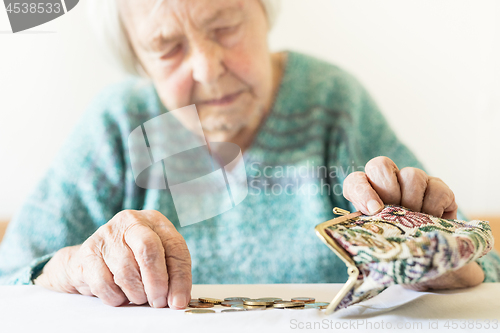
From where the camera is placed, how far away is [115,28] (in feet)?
1.76

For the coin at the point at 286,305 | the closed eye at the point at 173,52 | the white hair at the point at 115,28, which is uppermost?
the white hair at the point at 115,28

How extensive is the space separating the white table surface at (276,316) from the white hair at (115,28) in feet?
1.08

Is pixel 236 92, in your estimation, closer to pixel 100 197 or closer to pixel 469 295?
pixel 100 197

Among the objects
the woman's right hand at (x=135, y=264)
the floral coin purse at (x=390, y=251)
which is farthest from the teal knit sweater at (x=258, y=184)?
the floral coin purse at (x=390, y=251)

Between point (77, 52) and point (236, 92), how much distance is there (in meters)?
0.25

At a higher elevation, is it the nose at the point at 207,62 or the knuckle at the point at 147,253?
the nose at the point at 207,62

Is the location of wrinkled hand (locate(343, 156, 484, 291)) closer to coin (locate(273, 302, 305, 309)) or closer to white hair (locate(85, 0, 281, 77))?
coin (locate(273, 302, 305, 309))

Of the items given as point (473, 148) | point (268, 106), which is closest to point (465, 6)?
point (473, 148)

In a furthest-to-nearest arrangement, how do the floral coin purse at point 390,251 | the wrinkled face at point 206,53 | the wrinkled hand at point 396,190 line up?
the wrinkled face at point 206,53, the wrinkled hand at point 396,190, the floral coin purse at point 390,251

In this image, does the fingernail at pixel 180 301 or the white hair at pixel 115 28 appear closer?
the fingernail at pixel 180 301

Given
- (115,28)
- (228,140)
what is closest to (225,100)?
(228,140)

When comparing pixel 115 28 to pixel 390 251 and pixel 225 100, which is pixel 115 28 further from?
pixel 390 251

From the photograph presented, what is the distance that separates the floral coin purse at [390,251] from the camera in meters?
0.22

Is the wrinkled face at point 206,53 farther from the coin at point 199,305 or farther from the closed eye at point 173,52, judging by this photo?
the coin at point 199,305
